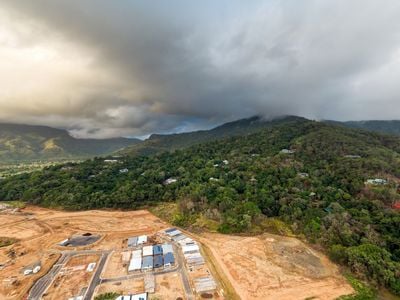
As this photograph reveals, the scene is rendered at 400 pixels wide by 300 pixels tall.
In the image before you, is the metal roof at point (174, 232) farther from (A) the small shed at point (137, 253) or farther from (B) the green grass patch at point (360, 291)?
(B) the green grass patch at point (360, 291)

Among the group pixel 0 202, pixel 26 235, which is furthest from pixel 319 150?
pixel 0 202

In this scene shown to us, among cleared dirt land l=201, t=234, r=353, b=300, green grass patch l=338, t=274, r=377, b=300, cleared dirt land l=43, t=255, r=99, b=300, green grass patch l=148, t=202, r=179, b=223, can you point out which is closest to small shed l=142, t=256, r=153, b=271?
cleared dirt land l=43, t=255, r=99, b=300

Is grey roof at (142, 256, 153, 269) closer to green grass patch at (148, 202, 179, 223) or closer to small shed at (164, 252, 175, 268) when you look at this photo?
small shed at (164, 252, 175, 268)

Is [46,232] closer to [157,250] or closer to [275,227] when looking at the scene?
[157,250]

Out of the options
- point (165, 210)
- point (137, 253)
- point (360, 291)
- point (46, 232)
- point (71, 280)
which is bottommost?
point (360, 291)

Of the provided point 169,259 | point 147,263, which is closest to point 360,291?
point 169,259

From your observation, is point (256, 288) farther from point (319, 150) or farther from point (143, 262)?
point (319, 150)
